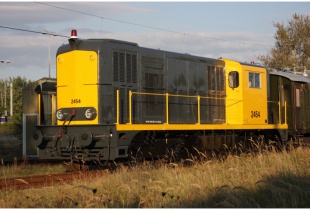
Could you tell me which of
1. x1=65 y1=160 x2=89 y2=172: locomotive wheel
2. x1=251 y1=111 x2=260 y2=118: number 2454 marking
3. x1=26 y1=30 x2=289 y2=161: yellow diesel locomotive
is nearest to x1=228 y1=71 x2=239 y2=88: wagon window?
x1=26 y1=30 x2=289 y2=161: yellow diesel locomotive

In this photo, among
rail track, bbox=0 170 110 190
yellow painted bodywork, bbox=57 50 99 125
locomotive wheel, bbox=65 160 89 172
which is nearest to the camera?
rail track, bbox=0 170 110 190

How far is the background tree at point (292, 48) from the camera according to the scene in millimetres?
39094

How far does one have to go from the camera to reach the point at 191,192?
6793mm

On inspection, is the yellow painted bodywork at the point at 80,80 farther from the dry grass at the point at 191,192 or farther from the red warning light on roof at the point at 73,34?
the dry grass at the point at 191,192

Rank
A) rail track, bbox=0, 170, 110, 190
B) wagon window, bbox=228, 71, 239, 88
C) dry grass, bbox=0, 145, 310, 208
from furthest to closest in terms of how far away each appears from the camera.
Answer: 1. wagon window, bbox=228, 71, 239, 88
2. rail track, bbox=0, 170, 110, 190
3. dry grass, bbox=0, 145, 310, 208

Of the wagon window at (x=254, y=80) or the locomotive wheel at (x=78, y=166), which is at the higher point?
the wagon window at (x=254, y=80)

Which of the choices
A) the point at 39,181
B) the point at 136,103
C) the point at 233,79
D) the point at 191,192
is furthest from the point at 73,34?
the point at 191,192

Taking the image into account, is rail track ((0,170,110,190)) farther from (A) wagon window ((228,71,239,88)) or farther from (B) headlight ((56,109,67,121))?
(A) wagon window ((228,71,239,88))

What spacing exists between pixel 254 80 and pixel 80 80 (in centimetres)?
721

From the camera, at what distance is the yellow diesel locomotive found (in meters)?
10.8

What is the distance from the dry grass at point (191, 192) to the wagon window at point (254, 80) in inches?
260

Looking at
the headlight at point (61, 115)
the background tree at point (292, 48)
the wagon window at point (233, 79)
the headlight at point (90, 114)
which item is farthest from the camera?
the background tree at point (292, 48)

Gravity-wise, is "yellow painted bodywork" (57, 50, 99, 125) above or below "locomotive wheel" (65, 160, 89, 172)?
above

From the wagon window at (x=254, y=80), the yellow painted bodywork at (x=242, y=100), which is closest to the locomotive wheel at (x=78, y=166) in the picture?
the yellow painted bodywork at (x=242, y=100)
